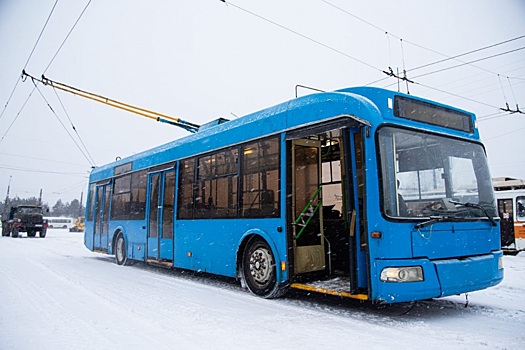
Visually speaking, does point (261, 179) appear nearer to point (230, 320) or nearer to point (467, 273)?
point (230, 320)

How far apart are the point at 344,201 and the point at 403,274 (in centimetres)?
217

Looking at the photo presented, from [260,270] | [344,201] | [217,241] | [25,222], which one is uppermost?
[25,222]

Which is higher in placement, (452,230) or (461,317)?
(452,230)

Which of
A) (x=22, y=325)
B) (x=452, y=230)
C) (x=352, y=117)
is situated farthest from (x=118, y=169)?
(x=452, y=230)

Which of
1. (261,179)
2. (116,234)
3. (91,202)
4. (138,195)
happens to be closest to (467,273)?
(261,179)

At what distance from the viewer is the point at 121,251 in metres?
12.1

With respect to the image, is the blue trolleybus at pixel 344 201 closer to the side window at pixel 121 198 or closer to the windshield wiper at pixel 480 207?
the windshield wiper at pixel 480 207

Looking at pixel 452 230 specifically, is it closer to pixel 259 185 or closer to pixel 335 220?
pixel 335 220

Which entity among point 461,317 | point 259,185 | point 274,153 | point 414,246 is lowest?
point 461,317

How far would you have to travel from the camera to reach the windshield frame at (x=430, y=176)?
200 inches

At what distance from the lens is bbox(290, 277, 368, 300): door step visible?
5.23 m

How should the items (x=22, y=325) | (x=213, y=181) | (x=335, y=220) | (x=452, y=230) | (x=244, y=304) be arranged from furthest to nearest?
(x=213, y=181)
(x=335, y=220)
(x=244, y=304)
(x=452, y=230)
(x=22, y=325)

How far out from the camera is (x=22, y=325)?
478 cm

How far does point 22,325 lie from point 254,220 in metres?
3.53
